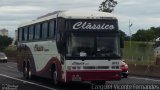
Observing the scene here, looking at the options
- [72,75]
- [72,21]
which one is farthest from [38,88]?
[72,21]

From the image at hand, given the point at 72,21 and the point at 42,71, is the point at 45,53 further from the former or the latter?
the point at 72,21

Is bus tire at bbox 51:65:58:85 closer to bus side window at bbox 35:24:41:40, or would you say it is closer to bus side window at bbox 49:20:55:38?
bus side window at bbox 49:20:55:38

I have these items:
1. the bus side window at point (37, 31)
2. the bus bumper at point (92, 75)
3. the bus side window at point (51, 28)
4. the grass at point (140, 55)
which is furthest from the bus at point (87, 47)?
the grass at point (140, 55)

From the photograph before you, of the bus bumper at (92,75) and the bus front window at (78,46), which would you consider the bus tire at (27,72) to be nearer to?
the bus bumper at (92,75)

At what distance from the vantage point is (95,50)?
2053cm

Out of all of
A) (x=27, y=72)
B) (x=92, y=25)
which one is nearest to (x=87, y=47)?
(x=92, y=25)

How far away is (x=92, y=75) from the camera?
20.6 metres

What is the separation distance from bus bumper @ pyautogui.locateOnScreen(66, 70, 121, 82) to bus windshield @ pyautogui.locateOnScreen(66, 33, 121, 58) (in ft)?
2.30

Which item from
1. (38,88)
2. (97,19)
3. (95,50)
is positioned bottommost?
(38,88)

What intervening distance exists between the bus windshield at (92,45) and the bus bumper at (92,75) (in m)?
0.70

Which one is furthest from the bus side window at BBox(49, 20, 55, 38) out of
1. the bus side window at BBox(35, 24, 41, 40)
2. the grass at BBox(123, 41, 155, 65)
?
the grass at BBox(123, 41, 155, 65)

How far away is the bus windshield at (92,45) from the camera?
20.5 m

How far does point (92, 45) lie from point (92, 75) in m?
1.23

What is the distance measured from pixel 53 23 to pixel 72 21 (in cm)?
192
